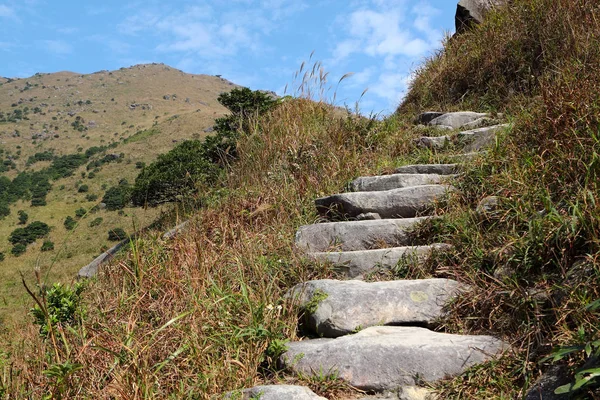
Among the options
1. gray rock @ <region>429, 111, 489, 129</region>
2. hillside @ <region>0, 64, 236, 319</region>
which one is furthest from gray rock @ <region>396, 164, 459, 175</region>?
hillside @ <region>0, 64, 236, 319</region>

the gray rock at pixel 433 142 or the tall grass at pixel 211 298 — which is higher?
the gray rock at pixel 433 142

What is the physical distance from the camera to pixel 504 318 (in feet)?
8.47

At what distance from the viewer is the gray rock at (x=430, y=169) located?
4.78 meters

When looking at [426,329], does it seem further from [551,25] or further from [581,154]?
[551,25]

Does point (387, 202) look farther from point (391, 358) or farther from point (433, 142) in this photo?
point (391, 358)

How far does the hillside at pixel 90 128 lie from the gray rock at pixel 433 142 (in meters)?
32.6

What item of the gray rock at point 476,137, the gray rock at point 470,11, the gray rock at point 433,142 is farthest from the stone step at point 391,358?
the gray rock at point 470,11

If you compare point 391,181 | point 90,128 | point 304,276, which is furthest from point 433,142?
point 90,128

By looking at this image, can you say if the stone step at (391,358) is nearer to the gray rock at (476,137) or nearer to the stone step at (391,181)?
the stone step at (391,181)

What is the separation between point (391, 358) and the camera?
7.94 feet

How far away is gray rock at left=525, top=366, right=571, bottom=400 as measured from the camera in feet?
6.47

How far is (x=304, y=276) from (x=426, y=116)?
4590 mm

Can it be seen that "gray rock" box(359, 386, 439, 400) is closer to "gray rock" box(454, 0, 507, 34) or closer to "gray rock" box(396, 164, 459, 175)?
"gray rock" box(396, 164, 459, 175)

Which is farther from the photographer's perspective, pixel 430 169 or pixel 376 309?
pixel 430 169
